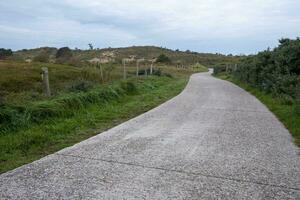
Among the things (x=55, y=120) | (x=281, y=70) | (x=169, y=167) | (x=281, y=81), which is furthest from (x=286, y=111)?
(x=55, y=120)

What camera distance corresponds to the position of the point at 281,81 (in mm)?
13359

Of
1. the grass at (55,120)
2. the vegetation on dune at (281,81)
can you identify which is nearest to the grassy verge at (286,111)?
the vegetation on dune at (281,81)

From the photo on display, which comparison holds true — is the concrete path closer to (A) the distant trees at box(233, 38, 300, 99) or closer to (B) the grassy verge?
(B) the grassy verge

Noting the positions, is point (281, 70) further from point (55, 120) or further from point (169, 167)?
point (169, 167)

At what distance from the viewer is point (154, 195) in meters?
3.98

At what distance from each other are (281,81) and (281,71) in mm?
1116

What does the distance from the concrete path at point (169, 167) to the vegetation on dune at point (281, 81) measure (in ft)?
6.48

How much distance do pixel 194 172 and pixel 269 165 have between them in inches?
52.0

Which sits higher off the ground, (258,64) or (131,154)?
(258,64)

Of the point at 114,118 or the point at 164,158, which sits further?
the point at 114,118

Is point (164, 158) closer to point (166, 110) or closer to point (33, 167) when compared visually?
point (33, 167)

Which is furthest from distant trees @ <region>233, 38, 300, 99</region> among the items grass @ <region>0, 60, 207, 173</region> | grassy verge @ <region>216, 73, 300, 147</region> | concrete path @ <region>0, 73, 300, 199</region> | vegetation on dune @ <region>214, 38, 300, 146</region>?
concrete path @ <region>0, 73, 300, 199</region>

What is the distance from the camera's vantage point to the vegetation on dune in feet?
31.8

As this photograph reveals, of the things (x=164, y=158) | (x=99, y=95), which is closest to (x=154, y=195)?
(x=164, y=158)
